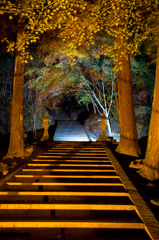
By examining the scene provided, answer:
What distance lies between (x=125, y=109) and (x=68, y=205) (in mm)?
5080

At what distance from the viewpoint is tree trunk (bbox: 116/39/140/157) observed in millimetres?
7156

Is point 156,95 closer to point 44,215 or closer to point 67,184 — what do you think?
point 67,184

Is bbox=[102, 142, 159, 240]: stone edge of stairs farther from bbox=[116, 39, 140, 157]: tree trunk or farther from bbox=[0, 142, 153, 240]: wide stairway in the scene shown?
bbox=[116, 39, 140, 157]: tree trunk

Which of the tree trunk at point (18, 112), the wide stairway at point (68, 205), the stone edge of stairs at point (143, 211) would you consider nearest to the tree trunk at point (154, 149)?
the stone edge of stairs at point (143, 211)

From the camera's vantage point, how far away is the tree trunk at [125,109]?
23.5 feet

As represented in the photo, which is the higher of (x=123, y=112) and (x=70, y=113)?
(x=123, y=112)

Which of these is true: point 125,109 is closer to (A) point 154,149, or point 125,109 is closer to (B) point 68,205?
(A) point 154,149

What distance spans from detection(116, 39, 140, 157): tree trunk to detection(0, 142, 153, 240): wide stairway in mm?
2085

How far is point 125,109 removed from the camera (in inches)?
289

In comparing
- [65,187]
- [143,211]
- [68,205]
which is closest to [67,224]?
[68,205]

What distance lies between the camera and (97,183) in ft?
13.5

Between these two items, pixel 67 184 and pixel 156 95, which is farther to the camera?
pixel 156 95

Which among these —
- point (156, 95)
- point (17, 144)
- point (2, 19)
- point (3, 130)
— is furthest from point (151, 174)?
point (3, 130)

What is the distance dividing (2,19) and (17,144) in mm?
5650
